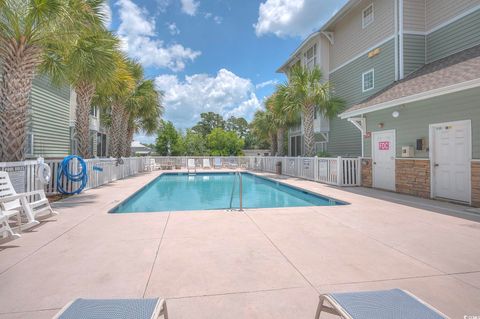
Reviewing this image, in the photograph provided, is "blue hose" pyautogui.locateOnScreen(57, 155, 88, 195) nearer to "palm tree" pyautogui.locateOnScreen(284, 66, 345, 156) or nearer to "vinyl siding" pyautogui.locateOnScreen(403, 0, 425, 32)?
"palm tree" pyautogui.locateOnScreen(284, 66, 345, 156)

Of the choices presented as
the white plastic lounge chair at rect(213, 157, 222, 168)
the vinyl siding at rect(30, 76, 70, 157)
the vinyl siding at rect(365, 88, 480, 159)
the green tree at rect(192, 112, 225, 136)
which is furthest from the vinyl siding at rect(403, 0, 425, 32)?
the green tree at rect(192, 112, 225, 136)

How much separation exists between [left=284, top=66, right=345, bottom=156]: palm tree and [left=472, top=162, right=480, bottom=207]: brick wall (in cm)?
734

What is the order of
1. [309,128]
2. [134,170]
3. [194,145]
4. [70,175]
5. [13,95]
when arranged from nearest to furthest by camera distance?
[13,95] < [70,175] < [309,128] < [134,170] < [194,145]

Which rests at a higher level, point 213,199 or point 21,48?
point 21,48

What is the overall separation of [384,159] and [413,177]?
1373mm

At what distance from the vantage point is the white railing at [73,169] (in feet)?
18.3

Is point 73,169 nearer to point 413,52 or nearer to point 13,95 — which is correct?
point 13,95

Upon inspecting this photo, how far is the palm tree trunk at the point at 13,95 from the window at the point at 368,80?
39.2 feet

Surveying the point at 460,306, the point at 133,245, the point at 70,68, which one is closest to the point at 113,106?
the point at 70,68

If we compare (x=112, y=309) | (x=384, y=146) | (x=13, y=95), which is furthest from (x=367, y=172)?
(x=13, y=95)

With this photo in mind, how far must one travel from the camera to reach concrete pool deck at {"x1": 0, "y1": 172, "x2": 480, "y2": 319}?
7.83ft

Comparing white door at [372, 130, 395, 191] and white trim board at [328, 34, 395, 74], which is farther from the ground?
white trim board at [328, 34, 395, 74]

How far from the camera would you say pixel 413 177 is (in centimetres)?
820

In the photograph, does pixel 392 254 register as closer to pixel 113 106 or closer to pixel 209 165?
pixel 113 106
